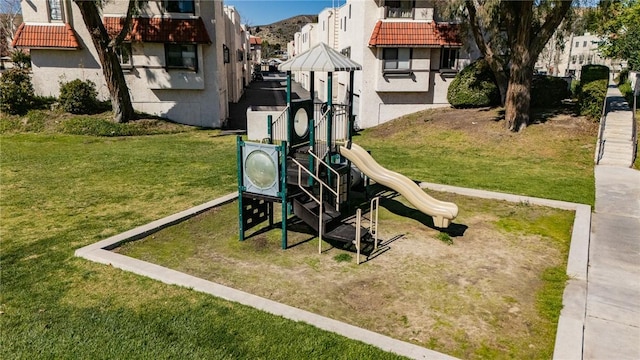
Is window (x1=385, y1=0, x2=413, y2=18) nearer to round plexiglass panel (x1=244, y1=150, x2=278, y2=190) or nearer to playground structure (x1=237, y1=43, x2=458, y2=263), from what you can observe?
playground structure (x1=237, y1=43, x2=458, y2=263)

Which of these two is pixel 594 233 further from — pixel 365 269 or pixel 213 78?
pixel 213 78

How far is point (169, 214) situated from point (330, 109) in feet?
13.9

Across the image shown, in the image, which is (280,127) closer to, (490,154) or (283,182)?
(283,182)

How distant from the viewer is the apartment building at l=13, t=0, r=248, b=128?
873 inches

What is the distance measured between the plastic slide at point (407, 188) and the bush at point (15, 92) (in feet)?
64.0

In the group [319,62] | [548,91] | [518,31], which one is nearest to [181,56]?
[518,31]

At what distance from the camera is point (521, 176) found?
14180mm

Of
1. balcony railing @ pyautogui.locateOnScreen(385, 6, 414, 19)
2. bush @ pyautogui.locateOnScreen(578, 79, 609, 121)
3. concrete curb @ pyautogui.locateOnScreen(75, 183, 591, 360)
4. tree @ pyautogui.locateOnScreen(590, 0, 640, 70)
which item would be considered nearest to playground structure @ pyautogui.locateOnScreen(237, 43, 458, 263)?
concrete curb @ pyautogui.locateOnScreen(75, 183, 591, 360)

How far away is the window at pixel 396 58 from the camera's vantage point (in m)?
23.7

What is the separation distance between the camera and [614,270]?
293 inches

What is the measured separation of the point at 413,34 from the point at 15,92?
65.2 feet

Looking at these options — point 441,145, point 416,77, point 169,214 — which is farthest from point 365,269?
point 416,77

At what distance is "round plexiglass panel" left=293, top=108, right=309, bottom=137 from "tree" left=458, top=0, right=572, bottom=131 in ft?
38.9

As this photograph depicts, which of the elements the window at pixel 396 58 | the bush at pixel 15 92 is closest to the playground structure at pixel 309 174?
the window at pixel 396 58
